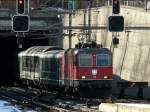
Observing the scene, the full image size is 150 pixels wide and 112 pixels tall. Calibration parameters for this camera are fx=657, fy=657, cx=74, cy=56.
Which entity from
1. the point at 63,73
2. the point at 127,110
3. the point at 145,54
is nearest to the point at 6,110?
the point at 127,110

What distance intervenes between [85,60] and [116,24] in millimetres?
2978

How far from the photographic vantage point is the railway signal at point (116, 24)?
118ft

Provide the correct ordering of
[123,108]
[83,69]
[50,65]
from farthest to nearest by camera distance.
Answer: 1. [50,65]
2. [83,69]
3. [123,108]

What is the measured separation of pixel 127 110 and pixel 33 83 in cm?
2739

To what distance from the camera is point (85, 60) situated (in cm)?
3762

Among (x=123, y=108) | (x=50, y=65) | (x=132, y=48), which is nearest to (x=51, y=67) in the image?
(x=50, y=65)

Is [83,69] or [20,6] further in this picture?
[83,69]

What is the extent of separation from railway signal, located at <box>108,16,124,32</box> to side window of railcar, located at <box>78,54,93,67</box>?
247cm

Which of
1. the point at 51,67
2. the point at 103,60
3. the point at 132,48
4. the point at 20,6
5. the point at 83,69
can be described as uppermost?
the point at 20,6

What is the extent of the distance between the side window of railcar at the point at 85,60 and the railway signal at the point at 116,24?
8.10 feet

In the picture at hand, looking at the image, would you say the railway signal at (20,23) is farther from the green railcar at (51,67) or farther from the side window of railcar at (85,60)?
the green railcar at (51,67)

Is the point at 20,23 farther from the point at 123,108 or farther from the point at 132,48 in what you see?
the point at 123,108

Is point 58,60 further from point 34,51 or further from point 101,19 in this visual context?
point 101,19

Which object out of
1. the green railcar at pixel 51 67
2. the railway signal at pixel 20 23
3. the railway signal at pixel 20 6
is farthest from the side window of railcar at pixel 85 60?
the railway signal at pixel 20 6
